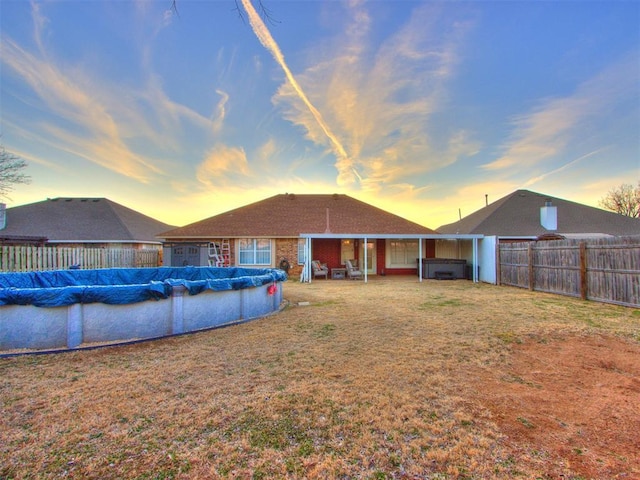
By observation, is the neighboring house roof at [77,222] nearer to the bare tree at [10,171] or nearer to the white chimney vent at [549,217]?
the bare tree at [10,171]

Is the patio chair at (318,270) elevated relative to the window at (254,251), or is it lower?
lower

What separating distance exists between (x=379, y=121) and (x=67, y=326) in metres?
13.5

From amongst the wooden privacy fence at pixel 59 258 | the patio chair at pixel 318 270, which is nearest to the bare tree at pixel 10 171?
the wooden privacy fence at pixel 59 258

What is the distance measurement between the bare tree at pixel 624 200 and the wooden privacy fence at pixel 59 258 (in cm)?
4535

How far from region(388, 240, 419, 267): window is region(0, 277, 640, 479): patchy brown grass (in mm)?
13240

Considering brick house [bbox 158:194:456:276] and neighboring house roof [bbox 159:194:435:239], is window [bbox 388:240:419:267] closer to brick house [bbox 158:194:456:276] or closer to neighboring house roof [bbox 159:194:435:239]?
brick house [bbox 158:194:456:276]

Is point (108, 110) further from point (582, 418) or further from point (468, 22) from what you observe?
point (582, 418)

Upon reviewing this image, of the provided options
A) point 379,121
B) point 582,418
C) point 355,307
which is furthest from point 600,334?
point 379,121

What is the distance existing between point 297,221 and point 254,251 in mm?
3233

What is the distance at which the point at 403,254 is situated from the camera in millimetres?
18734

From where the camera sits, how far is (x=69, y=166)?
→ 16.9m

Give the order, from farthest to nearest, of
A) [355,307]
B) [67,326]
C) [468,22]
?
[468,22] < [355,307] < [67,326]

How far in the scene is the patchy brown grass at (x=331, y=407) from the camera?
2.06 metres

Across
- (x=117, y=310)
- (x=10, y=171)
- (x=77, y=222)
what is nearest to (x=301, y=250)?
(x=117, y=310)
